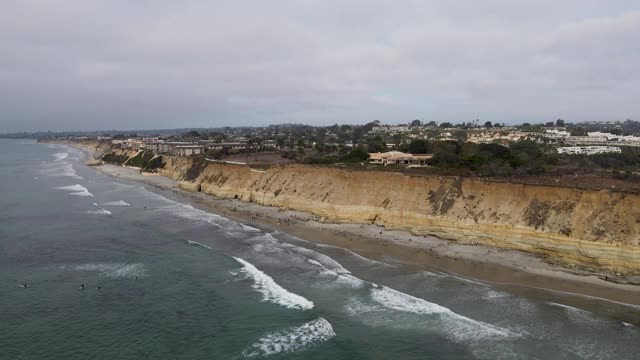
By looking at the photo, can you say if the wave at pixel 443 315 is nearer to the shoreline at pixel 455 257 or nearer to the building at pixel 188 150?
the shoreline at pixel 455 257

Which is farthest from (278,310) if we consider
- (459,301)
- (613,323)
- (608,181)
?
(608,181)

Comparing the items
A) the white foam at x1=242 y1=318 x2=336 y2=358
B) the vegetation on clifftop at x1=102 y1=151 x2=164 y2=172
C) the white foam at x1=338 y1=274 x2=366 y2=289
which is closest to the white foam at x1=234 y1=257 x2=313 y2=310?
the white foam at x1=242 y1=318 x2=336 y2=358

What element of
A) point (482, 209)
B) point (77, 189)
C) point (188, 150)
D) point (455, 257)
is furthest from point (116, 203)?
point (188, 150)

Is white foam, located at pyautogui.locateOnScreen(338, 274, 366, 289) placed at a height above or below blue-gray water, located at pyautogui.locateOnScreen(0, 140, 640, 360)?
above

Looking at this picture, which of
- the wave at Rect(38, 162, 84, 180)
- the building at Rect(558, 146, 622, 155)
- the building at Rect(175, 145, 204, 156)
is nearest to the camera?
the building at Rect(558, 146, 622, 155)

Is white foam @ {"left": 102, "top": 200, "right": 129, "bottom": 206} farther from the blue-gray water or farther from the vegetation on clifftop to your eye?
the vegetation on clifftop

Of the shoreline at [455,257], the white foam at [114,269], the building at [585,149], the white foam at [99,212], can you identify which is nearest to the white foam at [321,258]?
the shoreline at [455,257]
